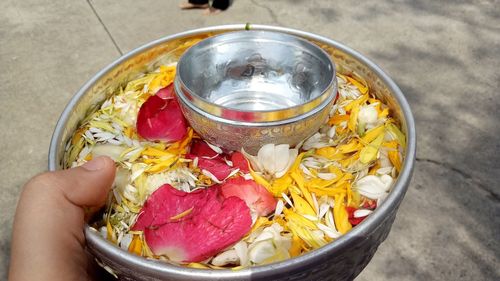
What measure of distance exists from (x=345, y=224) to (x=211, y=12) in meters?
2.71

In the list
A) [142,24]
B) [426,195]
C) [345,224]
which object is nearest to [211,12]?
[142,24]

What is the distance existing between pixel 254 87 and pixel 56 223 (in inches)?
27.1

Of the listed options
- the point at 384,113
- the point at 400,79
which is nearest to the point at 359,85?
the point at 384,113

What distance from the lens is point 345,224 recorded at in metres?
1.02

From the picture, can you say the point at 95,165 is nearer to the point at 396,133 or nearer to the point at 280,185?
the point at 280,185

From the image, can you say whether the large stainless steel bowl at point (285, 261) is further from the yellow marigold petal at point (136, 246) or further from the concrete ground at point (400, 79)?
the concrete ground at point (400, 79)

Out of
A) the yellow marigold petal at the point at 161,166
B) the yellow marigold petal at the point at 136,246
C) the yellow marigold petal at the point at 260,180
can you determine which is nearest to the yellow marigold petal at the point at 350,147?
the yellow marigold petal at the point at 260,180

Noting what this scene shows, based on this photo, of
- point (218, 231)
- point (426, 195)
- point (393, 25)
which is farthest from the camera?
point (393, 25)

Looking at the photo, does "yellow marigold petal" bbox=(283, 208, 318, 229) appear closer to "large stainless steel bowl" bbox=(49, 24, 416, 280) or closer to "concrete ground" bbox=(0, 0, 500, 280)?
"large stainless steel bowl" bbox=(49, 24, 416, 280)

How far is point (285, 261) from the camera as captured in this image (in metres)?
0.85

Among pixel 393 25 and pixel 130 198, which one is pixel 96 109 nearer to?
pixel 130 198

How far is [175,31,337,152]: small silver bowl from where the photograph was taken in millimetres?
1051

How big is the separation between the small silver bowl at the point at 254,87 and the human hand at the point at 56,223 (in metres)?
0.25

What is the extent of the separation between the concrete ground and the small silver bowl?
85cm
